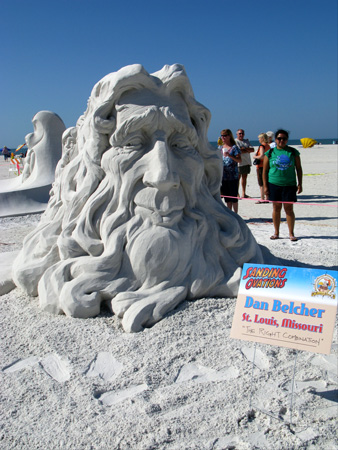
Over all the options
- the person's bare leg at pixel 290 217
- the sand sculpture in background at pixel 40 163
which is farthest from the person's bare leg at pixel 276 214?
the sand sculpture in background at pixel 40 163

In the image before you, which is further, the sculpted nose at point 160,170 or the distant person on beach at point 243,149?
the distant person on beach at point 243,149

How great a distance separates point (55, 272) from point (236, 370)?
4.60ft

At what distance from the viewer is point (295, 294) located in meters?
1.99

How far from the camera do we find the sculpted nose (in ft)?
9.76

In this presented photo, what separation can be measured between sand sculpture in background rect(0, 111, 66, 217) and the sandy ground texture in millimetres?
5038

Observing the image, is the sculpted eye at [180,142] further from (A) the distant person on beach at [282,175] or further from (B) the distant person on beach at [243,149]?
(B) the distant person on beach at [243,149]

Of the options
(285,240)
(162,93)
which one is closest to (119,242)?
(162,93)

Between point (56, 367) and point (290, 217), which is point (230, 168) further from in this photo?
point (56, 367)

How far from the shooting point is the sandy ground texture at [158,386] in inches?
73.6

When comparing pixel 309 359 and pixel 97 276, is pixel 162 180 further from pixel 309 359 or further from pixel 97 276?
pixel 309 359

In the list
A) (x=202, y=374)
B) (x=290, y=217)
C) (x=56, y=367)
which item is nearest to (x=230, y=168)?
(x=290, y=217)

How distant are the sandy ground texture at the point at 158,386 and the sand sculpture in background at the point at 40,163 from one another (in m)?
5.04

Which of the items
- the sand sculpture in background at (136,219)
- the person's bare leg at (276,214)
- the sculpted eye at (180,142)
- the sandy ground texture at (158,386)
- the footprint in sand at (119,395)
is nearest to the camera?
the sandy ground texture at (158,386)

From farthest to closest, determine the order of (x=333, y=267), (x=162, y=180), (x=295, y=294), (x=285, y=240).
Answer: (x=285, y=240)
(x=333, y=267)
(x=162, y=180)
(x=295, y=294)
